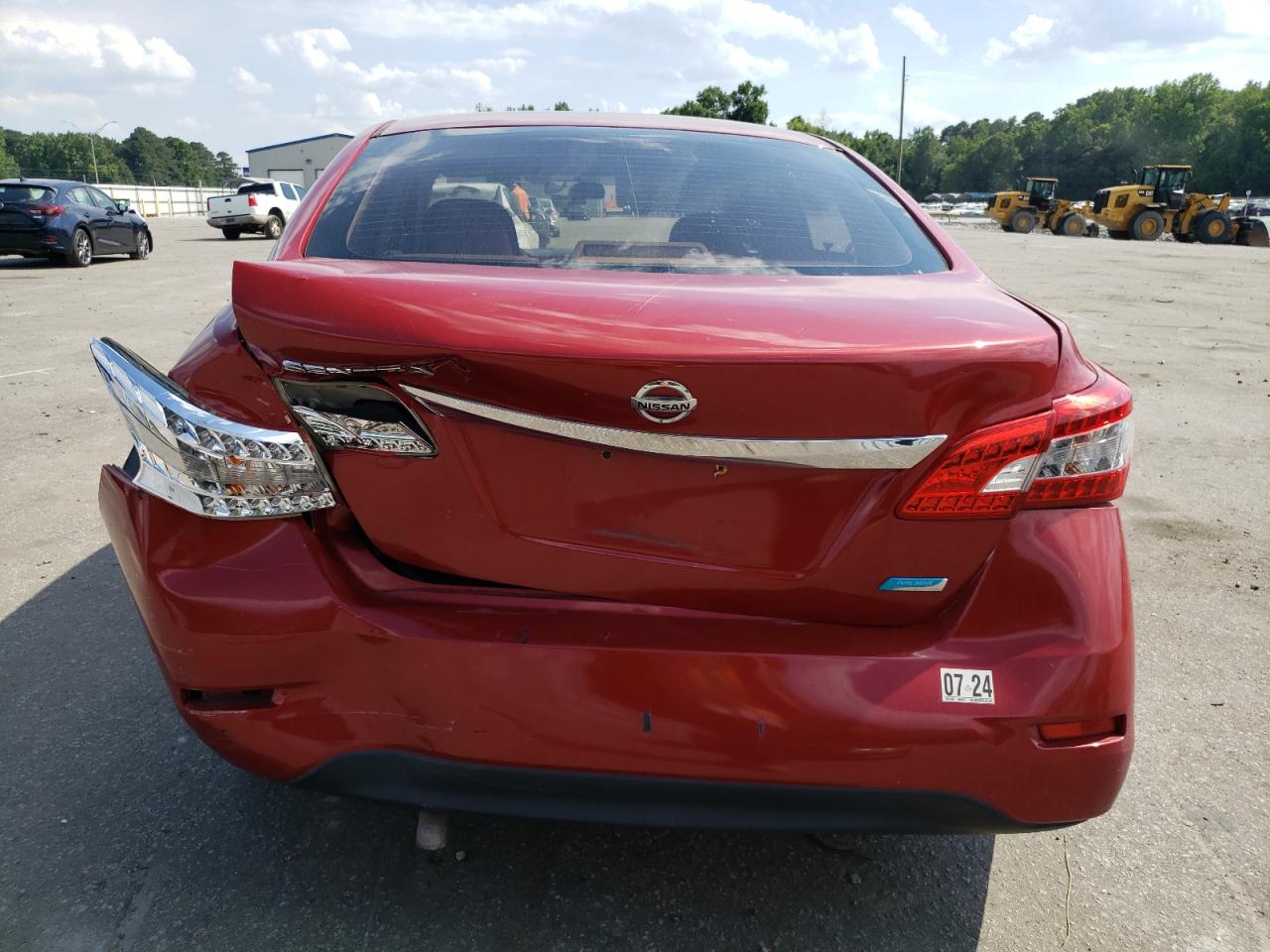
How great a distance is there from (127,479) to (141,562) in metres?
0.22

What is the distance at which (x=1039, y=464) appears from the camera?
1.67 meters

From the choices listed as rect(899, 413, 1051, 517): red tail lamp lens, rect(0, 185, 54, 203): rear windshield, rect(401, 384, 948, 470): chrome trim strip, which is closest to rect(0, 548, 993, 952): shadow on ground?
rect(401, 384, 948, 470): chrome trim strip

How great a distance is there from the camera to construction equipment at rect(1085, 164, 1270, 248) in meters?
33.9

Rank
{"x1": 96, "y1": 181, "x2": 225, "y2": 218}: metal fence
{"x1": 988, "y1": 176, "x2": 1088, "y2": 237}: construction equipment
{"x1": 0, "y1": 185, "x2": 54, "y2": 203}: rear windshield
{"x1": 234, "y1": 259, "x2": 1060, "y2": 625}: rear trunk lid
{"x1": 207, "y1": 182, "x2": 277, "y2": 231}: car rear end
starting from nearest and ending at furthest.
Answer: {"x1": 234, "y1": 259, "x2": 1060, "y2": 625}: rear trunk lid
{"x1": 0, "y1": 185, "x2": 54, "y2": 203}: rear windshield
{"x1": 207, "y1": 182, "x2": 277, "y2": 231}: car rear end
{"x1": 988, "y1": 176, "x2": 1088, "y2": 237}: construction equipment
{"x1": 96, "y1": 181, "x2": 225, "y2": 218}: metal fence

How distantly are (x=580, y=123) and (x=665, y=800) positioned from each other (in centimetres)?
191

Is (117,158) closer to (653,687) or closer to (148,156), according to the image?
(148,156)

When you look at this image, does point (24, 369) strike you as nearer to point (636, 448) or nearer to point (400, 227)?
point (400, 227)

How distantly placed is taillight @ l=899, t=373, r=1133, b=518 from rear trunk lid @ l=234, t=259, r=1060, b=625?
29mm

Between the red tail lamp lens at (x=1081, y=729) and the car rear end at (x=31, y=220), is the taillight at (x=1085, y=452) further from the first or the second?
the car rear end at (x=31, y=220)

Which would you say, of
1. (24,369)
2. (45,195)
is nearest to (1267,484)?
(24,369)

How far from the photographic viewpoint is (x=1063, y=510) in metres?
1.72

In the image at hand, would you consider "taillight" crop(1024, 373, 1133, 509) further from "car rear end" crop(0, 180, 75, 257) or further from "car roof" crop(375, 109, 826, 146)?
"car rear end" crop(0, 180, 75, 257)

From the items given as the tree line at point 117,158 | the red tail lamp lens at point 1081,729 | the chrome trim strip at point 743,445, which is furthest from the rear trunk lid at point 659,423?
the tree line at point 117,158

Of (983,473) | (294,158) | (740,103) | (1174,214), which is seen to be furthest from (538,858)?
(294,158)
